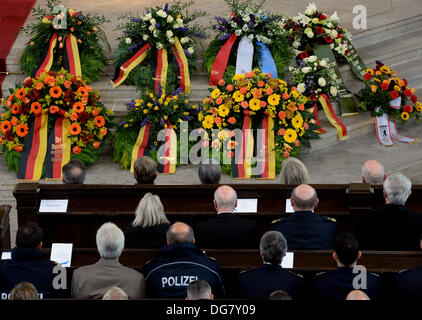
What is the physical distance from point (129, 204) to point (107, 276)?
72.4 inches

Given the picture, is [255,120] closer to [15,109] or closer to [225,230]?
[15,109]

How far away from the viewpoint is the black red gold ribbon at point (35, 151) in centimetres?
858

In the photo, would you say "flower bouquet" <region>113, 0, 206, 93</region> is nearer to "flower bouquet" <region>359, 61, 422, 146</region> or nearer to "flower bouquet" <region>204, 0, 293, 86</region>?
"flower bouquet" <region>204, 0, 293, 86</region>

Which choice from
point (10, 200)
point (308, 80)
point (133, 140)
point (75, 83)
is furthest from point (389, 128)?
point (10, 200)

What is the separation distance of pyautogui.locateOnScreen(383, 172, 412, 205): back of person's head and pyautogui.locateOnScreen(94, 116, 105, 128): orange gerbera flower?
152 inches

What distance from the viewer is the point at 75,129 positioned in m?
8.73

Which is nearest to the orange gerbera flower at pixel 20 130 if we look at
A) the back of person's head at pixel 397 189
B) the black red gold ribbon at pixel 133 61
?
the black red gold ribbon at pixel 133 61

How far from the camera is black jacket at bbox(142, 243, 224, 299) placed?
4891 millimetres

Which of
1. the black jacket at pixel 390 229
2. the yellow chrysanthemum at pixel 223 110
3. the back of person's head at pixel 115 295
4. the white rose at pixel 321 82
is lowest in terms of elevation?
the back of person's head at pixel 115 295

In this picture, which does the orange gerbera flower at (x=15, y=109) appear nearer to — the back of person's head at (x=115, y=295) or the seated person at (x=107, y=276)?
the seated person at (x=107, y=276)

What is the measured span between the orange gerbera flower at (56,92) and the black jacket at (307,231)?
3748mm

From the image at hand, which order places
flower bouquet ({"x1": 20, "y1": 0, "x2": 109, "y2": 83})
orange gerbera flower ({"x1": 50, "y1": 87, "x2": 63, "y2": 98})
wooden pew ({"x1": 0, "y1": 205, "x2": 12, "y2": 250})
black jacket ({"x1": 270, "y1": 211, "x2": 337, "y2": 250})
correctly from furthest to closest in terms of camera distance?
flower bouquet ({"x1": 20, "y1": 0, "x2": 109, "y2": 83})
orange gerbera flower ({"x1": 50, "y1": 87, "x2": 63, "y2": 98})
wooden pew ({"x1": 0, "y1": 205, "x2": 12, "y2": 250})
black jacket ({"x1": 270, "y1": 211, "x2": 337, "y2": 250})

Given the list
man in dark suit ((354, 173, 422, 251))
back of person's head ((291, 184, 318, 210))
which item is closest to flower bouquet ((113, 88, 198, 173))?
back of person's head ((291, 184, 318, 210))
